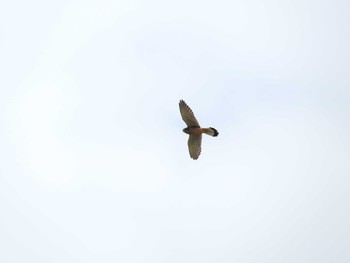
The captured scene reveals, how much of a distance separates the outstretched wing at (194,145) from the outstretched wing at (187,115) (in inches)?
44.6

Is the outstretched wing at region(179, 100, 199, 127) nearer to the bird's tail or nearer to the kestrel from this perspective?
the kestrel

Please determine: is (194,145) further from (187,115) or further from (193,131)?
(187,115)

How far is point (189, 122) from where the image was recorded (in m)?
48.4

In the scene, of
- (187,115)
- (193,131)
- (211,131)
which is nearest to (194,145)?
(193,131)

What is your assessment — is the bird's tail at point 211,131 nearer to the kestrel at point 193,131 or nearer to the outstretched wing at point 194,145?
the kestrel at point 193,131

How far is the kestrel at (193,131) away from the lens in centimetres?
4778

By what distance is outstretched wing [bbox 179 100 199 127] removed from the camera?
47625 mm

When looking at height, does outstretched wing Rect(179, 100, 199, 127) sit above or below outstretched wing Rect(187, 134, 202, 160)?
above

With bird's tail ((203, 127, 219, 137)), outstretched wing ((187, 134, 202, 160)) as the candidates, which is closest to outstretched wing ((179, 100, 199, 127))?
bird's tail ((203, 127, 219, 137))

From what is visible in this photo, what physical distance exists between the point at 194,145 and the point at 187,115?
2647 millimetres

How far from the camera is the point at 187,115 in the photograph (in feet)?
158

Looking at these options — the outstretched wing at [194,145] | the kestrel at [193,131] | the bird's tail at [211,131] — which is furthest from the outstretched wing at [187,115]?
the outstretched wing at [194,145]

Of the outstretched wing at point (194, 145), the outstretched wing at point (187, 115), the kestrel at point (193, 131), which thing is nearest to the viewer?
the outstretched wing at point (187, 115)

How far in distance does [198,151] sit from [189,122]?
2.54m
